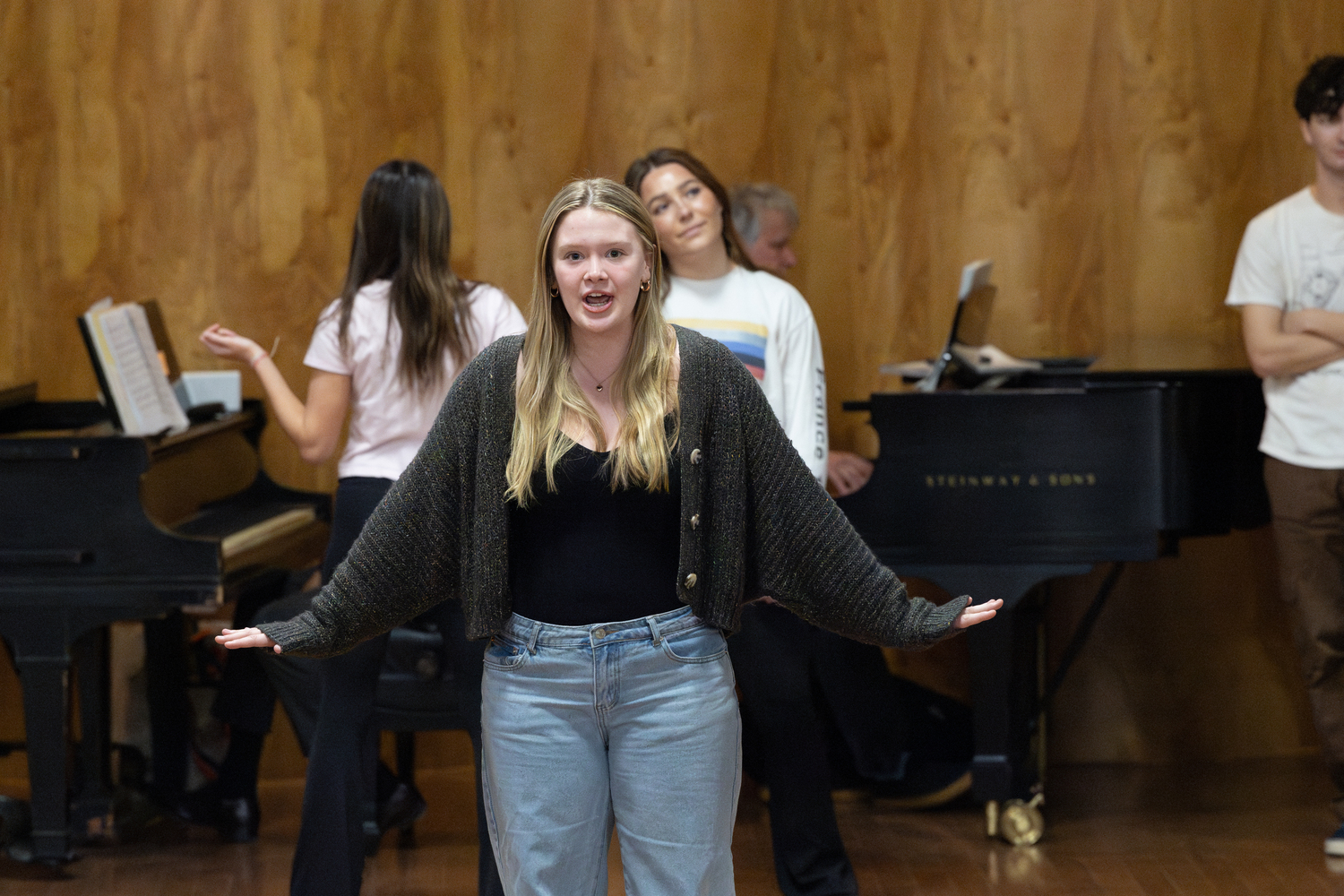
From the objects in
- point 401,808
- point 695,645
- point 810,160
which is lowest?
point 401,808

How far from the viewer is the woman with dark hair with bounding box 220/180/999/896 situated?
7.17 feet

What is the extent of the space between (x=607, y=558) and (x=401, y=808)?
2.21 metres

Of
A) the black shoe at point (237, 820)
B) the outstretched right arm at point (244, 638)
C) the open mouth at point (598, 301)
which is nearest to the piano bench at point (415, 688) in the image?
the black shoe at point (237, 820)

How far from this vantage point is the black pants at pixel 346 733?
124 inches

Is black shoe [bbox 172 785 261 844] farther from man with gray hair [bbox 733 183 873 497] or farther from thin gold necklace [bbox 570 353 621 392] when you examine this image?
thin gold necklace [bbox 570 353 621 392]

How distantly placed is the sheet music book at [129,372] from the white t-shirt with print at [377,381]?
33.9 inches

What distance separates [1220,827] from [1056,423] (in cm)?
127

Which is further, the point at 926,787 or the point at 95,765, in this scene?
the point at 926,787

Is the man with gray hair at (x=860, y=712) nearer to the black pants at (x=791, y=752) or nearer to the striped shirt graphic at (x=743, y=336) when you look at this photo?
the black pants at (x=791, y=752)

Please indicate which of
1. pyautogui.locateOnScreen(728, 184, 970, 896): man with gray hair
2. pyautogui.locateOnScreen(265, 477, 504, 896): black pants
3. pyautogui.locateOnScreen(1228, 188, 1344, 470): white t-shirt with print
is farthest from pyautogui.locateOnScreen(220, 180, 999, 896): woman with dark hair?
pyautogui.locateOnScreen(1228, 188, 1344, 470): white t-shirt with print

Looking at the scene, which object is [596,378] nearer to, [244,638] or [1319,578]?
[244,638]

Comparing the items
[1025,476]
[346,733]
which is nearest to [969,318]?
[1025,476]

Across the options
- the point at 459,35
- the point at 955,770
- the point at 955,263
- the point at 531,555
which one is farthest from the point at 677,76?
the point at 531,555

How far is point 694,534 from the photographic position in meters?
2.21
